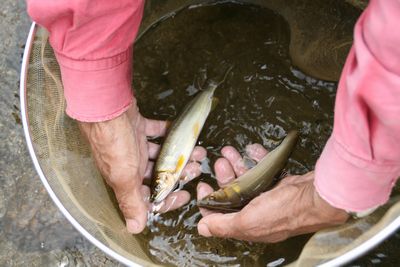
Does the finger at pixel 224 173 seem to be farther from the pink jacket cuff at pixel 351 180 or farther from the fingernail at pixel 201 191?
the pink jacket cuff at pixel 351 180

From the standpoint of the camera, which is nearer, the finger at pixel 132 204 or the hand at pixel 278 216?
the hand at pixel 278 216

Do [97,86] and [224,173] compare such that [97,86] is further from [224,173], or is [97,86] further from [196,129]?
[224,173]

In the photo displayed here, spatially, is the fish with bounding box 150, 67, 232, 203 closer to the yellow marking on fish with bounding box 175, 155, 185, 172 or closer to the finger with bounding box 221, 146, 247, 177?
the yellow marking on fish with bounding box 175, 155, 185, 172

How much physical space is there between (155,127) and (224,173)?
27 cm

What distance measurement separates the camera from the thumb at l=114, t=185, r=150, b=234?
1.58m

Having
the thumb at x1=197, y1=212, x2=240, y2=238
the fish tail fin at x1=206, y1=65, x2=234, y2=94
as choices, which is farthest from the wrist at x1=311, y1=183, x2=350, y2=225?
the fish tail fin at x1=206, y1=65, x2=234, y2=94

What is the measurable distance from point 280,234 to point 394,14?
719 millimetres

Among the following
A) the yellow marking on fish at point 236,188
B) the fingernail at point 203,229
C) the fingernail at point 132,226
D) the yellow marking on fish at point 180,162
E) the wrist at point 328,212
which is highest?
the wrist at point 328,212

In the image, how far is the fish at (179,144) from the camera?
5.40ft

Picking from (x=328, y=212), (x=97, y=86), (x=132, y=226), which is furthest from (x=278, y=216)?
(x=97, y=86)

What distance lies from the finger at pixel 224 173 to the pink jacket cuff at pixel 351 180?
550mm

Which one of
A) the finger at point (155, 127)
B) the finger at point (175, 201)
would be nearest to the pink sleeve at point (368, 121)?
the finger at point (175, 201)

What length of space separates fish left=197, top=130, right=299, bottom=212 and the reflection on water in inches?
3.5

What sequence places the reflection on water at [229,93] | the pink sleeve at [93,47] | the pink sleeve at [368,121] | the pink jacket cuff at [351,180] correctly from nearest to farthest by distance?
the pink sleeve at [368,121]
the pink jacket cuff at [351,180]
the pink sleeve at [93,47]
the reflection on water at [229,93]
